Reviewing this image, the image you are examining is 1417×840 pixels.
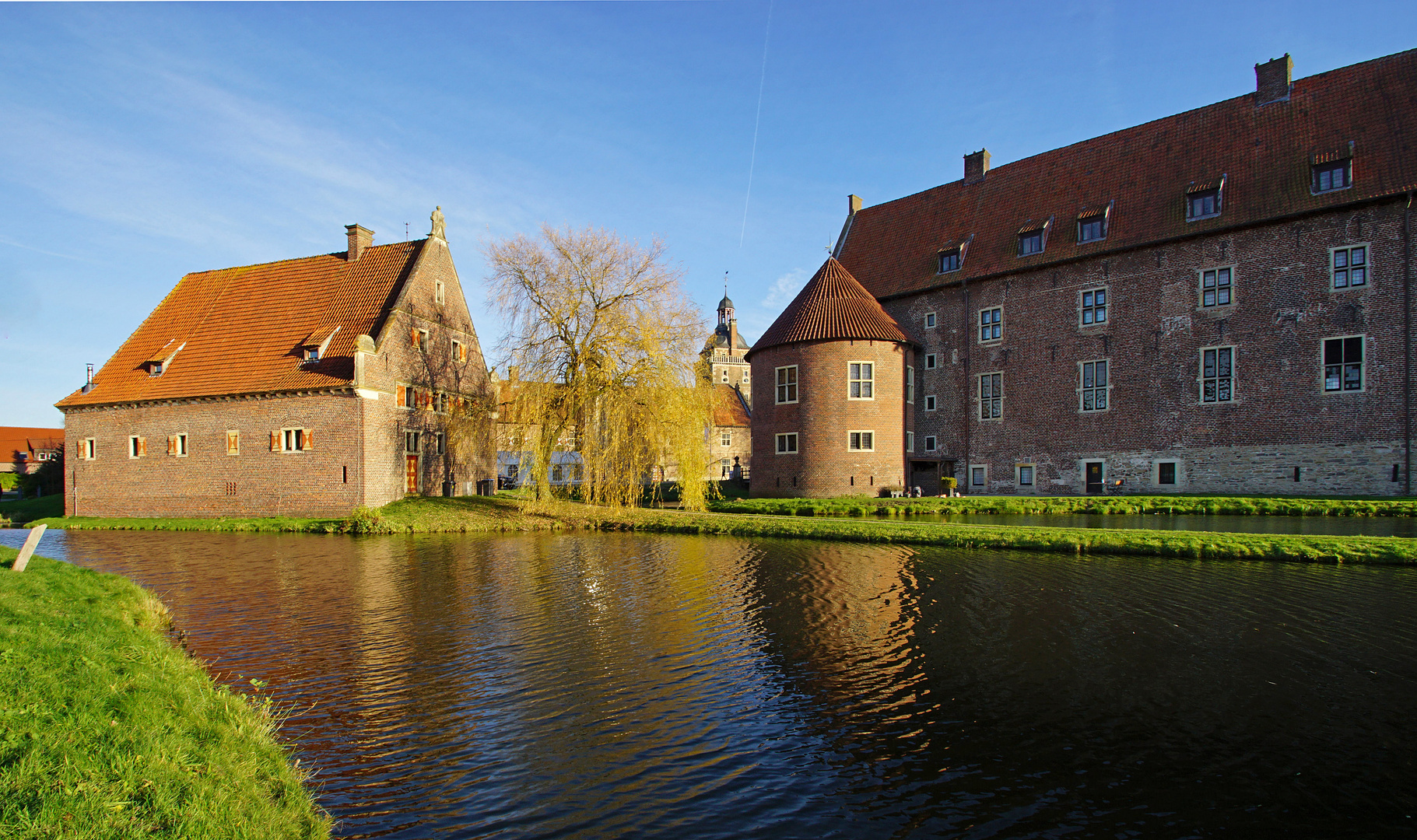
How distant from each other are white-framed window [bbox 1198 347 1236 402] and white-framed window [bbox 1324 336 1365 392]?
2.94m

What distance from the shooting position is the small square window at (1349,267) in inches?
1122

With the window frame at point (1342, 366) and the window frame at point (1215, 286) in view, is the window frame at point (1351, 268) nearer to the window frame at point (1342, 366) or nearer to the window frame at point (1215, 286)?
the window frame at point (1342, 366)

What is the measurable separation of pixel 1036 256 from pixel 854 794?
35.3m

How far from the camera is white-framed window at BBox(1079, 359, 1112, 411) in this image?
34.5 m

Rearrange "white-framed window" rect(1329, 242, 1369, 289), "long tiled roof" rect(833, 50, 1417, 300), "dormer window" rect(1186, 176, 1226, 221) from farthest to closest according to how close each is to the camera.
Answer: "dormer window" rect(1186, 176, 1226, 221), "long tiled roof" rect(833, 50, 1417, 300), "white-framed window" rect(1329, 242, 1369, 289)

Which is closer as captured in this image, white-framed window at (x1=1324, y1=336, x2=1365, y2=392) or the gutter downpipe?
the gutter downpipe

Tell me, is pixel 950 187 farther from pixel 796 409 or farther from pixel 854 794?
pixel 854 794

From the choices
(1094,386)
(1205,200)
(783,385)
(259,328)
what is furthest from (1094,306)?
(259,328)

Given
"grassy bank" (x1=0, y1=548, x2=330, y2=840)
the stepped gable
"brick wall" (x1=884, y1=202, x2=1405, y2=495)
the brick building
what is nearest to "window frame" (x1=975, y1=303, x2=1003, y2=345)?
"brick wall" (x1=884, y1=202, x2=1405, y2=495)

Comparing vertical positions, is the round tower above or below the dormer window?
below

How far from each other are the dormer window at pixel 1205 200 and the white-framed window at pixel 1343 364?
21.7 ft

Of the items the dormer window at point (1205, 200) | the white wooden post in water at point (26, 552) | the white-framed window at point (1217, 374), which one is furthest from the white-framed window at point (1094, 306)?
the white wooden post in water at point (26, 552)

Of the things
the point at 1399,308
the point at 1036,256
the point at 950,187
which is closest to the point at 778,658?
the point at 1399,308

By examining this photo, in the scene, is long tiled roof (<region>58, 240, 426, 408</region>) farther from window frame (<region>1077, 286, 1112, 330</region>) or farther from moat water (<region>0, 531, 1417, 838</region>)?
window frame (<region>1077, 286, 1112, 330</region>)
